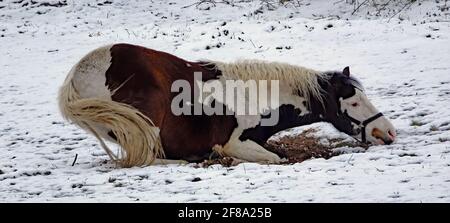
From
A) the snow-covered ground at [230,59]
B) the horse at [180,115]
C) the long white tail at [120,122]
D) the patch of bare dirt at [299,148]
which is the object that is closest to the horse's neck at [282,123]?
the horse at [180,115]

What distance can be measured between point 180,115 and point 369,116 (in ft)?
6.52

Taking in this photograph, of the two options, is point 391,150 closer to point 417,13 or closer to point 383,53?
point 383,53

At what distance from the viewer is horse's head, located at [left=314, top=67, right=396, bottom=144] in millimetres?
6176

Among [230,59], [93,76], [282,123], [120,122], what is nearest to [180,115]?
[120,122]

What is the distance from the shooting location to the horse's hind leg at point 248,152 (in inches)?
231

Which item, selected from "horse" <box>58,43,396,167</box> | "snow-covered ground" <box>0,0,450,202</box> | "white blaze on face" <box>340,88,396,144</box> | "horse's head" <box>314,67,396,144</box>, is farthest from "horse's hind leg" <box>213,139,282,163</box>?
"white blaze on face" <box>340,88,396,144</box>

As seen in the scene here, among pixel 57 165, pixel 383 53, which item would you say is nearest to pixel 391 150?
pixel 57 165

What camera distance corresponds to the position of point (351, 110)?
20.5 ft

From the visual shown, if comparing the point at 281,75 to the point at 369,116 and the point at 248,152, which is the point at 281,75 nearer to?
the point at 248,152

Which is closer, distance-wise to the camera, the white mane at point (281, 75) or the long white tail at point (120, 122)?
the long white tail at point (120, 122)

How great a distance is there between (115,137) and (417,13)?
1117 centimetres

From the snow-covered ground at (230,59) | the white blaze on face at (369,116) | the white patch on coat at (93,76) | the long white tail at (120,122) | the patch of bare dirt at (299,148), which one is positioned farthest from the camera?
the white blaze on face at (369,116)

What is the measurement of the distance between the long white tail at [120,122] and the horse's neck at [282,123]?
974 mm

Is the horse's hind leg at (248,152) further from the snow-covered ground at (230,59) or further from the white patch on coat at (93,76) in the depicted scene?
the white patch on coat at (93,76)
